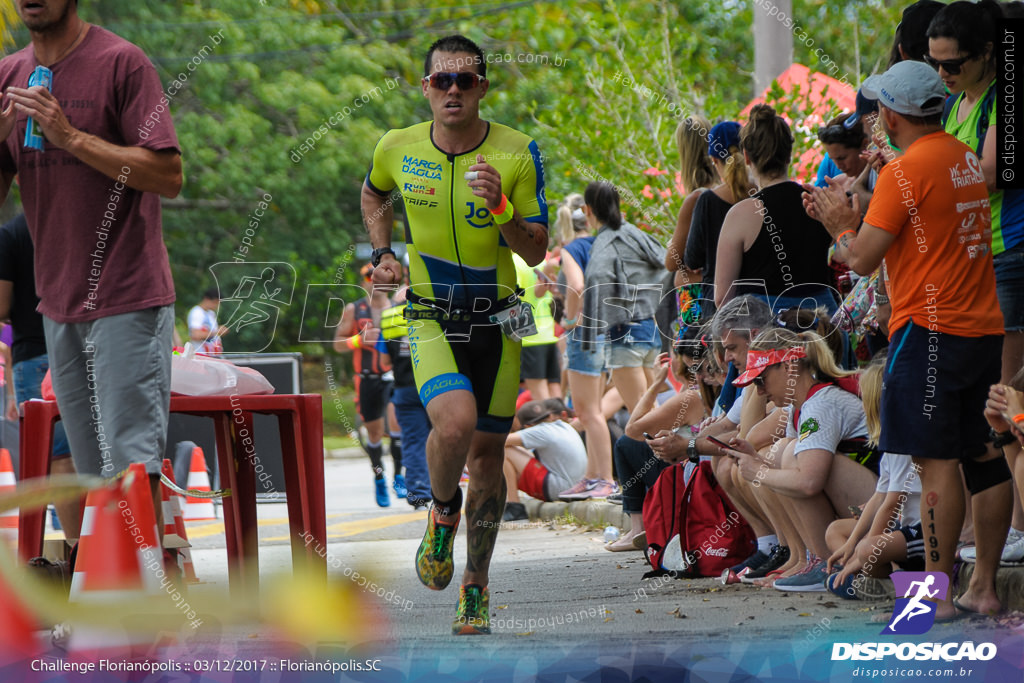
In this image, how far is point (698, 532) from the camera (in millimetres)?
6367

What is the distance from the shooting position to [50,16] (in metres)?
4.50

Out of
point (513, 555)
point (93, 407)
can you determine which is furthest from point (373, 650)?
point (513, 555)

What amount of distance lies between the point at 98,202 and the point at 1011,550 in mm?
3455

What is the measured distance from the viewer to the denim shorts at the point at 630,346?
29.8 feet

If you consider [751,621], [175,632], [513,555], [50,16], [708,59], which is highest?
[708,59]

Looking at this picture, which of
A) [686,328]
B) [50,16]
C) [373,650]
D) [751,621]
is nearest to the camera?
[373,650]

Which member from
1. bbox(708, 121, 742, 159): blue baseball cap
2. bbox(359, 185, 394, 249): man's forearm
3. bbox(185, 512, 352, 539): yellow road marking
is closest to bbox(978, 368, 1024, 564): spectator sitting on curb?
bbox(359, 185, 394, 249): man's forearm

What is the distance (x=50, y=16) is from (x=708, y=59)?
70.2 ft

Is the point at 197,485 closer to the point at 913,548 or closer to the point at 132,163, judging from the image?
the point at 132,163

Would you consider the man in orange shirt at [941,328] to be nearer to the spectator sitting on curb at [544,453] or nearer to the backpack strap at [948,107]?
the backpack strap at [948,107]

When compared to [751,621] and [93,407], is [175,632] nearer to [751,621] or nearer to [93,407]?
[93,407]

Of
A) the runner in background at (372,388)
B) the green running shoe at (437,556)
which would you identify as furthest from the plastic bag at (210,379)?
the runner in background at (372,388)

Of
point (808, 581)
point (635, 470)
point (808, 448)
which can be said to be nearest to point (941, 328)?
point (808, 448)

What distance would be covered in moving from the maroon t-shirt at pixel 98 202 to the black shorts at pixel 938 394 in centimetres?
253
